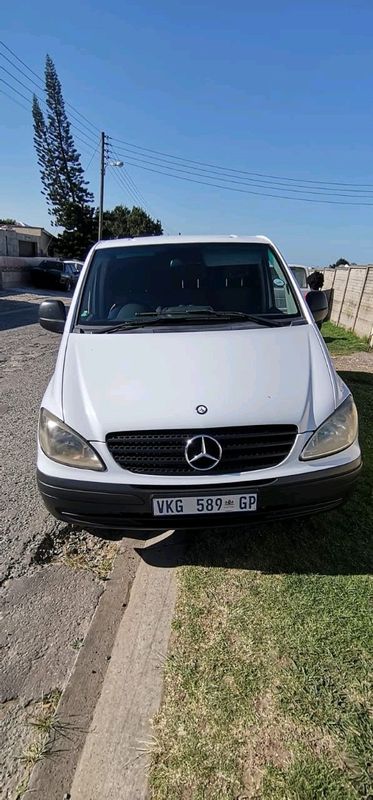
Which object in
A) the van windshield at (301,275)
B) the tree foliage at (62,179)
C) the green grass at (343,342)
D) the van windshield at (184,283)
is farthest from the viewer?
the tree foliage at (62,179)

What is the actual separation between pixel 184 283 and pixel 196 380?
4.43 feet

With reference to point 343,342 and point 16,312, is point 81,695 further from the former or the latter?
point 16,312

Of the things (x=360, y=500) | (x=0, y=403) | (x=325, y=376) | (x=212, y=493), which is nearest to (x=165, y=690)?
(x=212, y=493)

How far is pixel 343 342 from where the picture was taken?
10.7m

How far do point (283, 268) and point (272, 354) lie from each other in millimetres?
1271

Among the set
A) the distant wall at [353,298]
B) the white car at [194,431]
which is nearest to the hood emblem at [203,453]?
the white car at [194,431]

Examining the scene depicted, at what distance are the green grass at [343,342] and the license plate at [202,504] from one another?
740 centimetres

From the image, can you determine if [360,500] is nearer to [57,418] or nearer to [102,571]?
[102,571]

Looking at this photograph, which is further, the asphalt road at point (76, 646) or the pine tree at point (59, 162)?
the pine tree at point (59, 162)

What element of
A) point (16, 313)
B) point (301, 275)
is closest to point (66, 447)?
point (301, 275)

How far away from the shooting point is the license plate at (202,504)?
2172 mm

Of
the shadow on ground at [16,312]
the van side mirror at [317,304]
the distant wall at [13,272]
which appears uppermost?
the van side mirror at [317,304]

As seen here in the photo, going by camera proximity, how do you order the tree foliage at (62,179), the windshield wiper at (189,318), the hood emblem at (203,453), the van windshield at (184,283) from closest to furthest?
the hood emblem at (203,453) → the windshield wiper at (189,318) → the van windshield at (184,283) → the tree foliage at (62,179)

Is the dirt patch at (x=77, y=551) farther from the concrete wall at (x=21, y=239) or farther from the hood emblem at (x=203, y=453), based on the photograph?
the concrete wall at (x=21, y=239)
